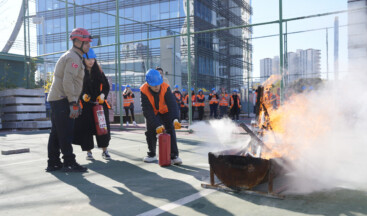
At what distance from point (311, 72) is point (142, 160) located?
8.72m

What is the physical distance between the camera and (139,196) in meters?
3.84

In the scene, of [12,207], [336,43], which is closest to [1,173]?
[12,207]

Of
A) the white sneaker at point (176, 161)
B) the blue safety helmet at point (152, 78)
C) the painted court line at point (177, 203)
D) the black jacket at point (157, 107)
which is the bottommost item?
the painted court line at point (177, 203)

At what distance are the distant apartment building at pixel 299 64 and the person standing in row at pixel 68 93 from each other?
20.2ft

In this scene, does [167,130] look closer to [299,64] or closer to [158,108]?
[158,108]

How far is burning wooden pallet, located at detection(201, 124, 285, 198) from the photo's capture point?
3602mm

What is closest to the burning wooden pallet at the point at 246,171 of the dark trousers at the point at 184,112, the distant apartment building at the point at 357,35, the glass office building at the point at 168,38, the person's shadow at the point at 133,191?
the person's shadow at the point at 133,191

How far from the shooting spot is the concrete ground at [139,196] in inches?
130

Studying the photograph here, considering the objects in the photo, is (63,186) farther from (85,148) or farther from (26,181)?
(85,148)

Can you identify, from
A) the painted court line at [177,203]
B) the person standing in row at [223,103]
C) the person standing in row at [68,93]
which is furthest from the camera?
the person standing in row at [223,103]

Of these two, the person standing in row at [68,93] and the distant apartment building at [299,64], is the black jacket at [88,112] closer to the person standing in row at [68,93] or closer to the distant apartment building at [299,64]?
the person standing in row at [68,93]

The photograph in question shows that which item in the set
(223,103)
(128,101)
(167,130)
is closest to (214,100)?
(223,103)

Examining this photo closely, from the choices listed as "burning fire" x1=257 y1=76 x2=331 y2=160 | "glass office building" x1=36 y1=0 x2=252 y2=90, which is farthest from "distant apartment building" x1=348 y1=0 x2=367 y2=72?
"glass office building" x1=36 y1=0 x2=252 y2=90

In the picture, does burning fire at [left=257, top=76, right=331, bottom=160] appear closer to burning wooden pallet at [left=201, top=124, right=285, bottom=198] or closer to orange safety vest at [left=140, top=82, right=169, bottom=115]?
burning wooden pallet at [left=201, top=124, right=285, bottom=198]
